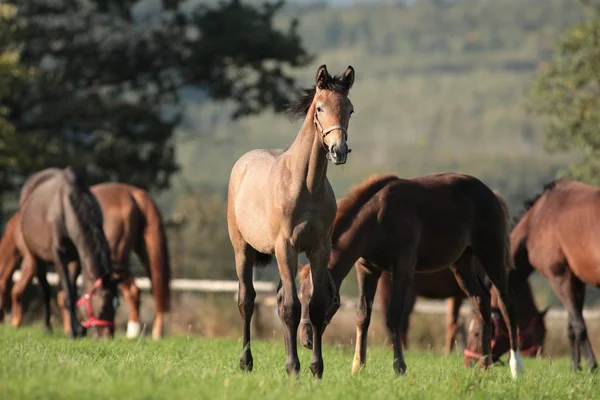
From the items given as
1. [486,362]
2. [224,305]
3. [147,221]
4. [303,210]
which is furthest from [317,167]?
[224,305]

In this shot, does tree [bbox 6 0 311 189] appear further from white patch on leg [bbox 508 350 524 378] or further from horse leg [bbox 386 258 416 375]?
white patch on leg [bbox 508 350 524 378]

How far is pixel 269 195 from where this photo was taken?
9.30 m

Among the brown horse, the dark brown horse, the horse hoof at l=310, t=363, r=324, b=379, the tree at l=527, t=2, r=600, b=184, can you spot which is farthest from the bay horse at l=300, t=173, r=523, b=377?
the tree at l=527, t=2, r=600, b=184

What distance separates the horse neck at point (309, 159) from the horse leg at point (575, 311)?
568cm

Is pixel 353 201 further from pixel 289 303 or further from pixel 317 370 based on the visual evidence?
pixel 317 370

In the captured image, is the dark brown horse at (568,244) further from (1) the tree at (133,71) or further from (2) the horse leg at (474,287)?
(1) the tree at (133,71)

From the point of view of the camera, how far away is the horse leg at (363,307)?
10.8 meters

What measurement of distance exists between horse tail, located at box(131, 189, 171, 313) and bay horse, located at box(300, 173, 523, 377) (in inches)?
265

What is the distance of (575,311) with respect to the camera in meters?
13.6

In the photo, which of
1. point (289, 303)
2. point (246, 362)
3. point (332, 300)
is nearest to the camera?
point (289, 303)

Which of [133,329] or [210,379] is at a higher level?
[210,379]

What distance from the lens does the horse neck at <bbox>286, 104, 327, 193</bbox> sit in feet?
29.6

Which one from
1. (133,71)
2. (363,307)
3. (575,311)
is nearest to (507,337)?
(575,311)

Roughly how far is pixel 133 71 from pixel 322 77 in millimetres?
21721
